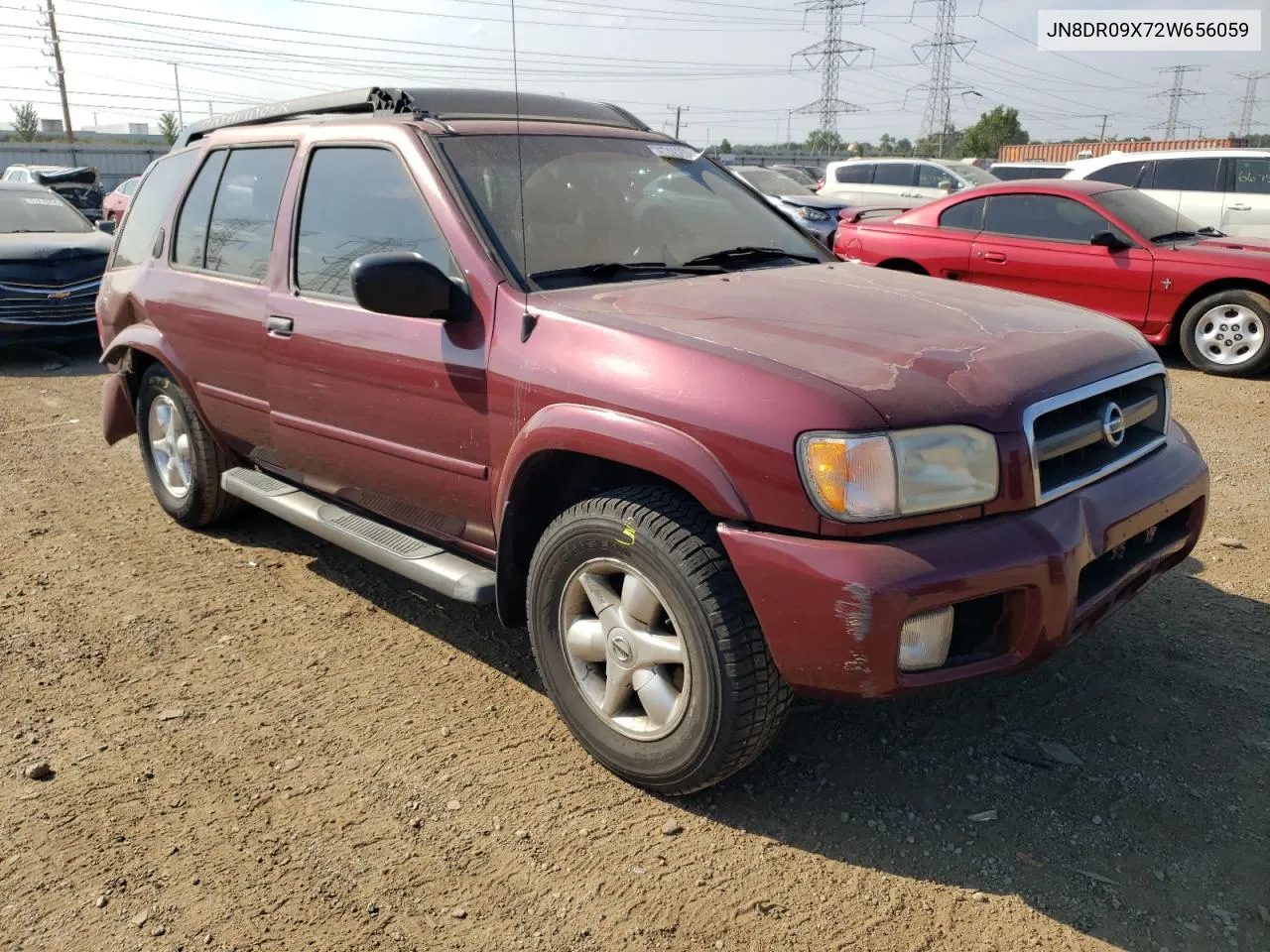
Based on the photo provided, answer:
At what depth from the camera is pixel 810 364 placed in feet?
8.08

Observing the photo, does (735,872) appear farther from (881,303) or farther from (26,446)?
(26,446)

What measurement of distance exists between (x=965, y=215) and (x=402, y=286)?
7385 millimetres

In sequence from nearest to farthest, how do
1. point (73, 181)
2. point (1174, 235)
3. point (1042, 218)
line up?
1. point (1174, 235)
2. point (1042, 218)
3. point (73, 181)

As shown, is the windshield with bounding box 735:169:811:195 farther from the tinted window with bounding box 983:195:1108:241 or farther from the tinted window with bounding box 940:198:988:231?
the tinted window with bounding box 983:195:1108:241

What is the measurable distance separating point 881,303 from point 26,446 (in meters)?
5.80

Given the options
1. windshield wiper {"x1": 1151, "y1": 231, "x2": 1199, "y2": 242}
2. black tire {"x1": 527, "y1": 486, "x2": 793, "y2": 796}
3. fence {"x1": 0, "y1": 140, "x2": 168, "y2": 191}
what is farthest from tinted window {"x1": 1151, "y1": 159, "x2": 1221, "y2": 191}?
fence {"x1": 0, "y1": 140, "x2": 168, "y2": 191}

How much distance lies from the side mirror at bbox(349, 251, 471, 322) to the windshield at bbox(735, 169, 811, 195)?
13.7 m

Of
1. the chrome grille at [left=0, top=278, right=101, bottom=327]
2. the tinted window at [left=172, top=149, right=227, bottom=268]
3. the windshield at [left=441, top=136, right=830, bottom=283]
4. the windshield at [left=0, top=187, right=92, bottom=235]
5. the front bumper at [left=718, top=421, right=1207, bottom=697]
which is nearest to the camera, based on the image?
the front bumper at [left=718, top=421, right=1207, bottom=697]

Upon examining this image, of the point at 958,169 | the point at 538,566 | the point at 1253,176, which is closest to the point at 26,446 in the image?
the point at 538,566

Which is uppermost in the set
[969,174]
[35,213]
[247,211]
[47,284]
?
[969,174]

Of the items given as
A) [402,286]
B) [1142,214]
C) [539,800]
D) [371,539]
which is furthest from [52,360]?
[1142,214]

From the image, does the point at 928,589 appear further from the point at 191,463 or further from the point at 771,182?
the point at 771,182

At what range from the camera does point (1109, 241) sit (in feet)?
26.5

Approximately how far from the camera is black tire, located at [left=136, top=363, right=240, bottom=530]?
4.61 meters
